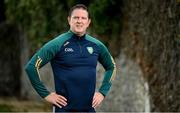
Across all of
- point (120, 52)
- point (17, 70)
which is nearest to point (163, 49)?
point (120, 52)

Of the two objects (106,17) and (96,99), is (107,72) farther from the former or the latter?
(106,17)

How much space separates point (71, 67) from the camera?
18.7ft

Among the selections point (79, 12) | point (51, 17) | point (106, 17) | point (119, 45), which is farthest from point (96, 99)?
point (51, 17)

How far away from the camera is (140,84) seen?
10.1 metres

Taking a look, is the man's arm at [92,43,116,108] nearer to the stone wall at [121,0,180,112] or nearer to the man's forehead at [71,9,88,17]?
the man's forehead at [71,9,88,17]

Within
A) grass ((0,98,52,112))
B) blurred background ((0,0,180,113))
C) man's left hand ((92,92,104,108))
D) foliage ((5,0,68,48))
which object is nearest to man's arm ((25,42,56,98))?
man's left hand ((92,92,104,108))

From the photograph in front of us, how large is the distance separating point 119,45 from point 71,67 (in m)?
5.09

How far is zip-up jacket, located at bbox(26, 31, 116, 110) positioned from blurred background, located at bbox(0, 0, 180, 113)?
3005mm

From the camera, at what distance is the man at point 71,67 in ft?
18.6

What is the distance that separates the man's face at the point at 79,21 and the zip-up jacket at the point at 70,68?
72 millimetres

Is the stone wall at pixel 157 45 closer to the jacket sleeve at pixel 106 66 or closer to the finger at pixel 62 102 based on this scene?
the jacket sleeve at pixel 106 66

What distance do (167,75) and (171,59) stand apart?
27 centimetres

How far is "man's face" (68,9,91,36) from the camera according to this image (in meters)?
5.71

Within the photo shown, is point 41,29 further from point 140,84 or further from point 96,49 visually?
point 96,49
